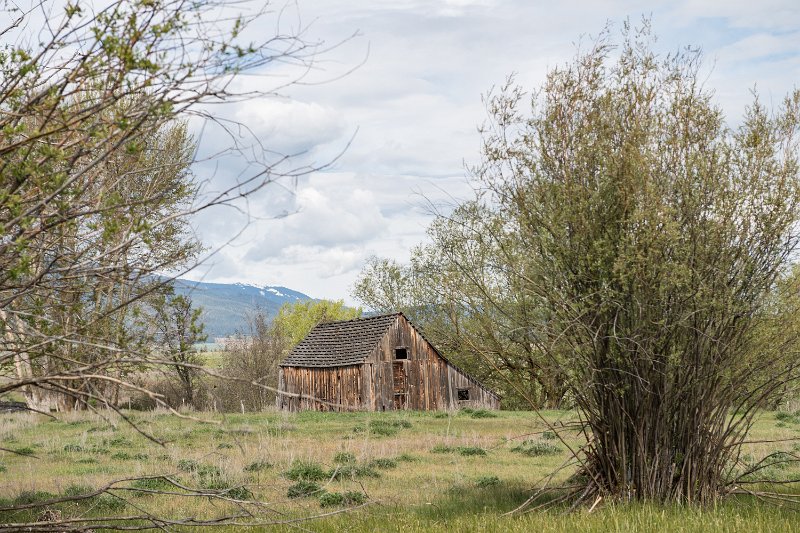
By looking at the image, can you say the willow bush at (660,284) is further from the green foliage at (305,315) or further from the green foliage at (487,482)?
the green foliage at (305,315)

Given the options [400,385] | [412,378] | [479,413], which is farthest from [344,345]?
[479,413]

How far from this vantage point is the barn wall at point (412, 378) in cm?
3897

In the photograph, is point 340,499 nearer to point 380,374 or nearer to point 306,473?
point 306,473

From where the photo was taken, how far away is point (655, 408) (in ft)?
31.5

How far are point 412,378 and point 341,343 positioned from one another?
13.9 ft

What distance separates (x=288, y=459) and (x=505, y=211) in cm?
799

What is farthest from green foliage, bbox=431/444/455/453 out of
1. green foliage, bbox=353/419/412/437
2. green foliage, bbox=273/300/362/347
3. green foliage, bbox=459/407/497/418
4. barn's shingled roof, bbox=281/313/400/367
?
green foliage, bbox=273/300/362/347

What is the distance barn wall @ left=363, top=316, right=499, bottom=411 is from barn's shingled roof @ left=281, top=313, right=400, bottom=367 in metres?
0.56

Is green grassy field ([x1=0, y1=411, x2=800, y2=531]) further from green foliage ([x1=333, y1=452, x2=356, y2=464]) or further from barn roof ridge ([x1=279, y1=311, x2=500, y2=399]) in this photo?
barn roof ridge ([x1=279, y1=311, x2=500, y2=399])

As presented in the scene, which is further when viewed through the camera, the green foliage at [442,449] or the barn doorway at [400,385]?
the barn doorway at [400,385]

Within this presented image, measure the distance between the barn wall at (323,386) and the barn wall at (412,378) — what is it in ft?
2.06

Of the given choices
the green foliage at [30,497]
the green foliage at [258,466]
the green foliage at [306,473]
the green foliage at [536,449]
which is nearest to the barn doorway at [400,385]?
the green foliage at [536,449]

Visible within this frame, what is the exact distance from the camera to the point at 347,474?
1434 cm

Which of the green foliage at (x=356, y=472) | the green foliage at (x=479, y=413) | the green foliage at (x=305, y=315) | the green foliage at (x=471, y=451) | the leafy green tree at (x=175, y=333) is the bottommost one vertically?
the green foliage at (x=479, y=413)
